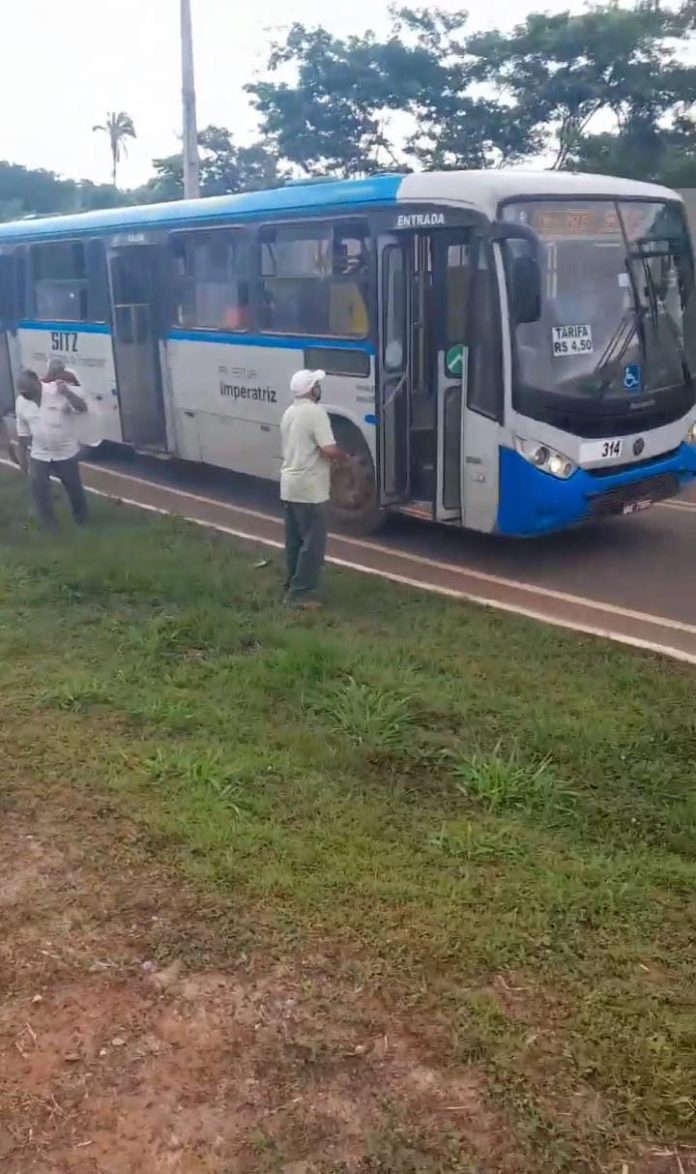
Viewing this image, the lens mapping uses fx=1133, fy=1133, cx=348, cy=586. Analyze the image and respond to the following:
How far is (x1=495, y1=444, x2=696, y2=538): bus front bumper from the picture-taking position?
800 centimetres

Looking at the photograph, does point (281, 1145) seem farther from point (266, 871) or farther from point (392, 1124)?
point (266, 871)

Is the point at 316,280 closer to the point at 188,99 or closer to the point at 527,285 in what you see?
the point at 527,285

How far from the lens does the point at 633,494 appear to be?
27.8 feet

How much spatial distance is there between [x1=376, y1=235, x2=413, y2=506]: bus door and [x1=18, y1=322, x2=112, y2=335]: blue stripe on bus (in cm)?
478

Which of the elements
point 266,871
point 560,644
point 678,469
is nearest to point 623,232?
point 678,469

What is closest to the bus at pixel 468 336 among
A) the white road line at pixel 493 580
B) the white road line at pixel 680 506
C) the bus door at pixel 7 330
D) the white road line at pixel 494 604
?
the white road line at pixel 493 580

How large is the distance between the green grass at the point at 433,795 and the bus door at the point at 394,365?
1.55 meters

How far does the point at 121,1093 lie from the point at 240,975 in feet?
1.95

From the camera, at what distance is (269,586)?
7.88m

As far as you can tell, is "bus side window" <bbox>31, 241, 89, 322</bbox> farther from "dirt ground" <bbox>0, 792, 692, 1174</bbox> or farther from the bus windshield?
"dirt ground" <bbox>0, 792, 692, 1174</bbox>

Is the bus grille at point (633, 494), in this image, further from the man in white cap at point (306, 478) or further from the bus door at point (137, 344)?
the bus door at point (137, 344)

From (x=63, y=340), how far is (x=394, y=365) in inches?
240

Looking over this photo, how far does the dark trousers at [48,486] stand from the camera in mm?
9570

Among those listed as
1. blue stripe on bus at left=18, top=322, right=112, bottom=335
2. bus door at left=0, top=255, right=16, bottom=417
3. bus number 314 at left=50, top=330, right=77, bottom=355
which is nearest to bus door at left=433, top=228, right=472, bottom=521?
blue stripe on bus at left=18, top=322, right=112, bottom=335
